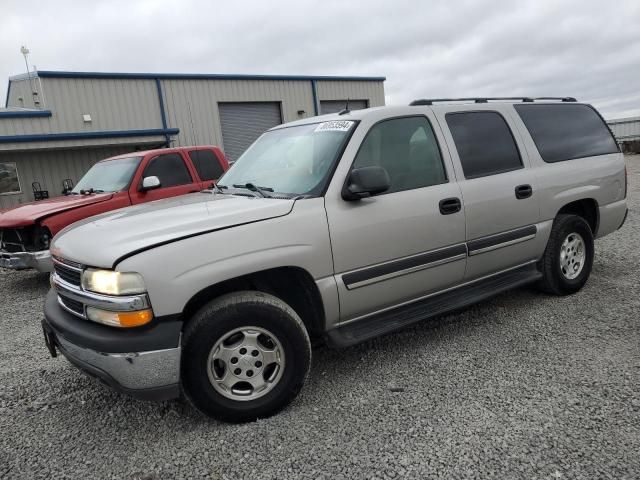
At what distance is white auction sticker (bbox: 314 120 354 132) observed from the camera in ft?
11.1

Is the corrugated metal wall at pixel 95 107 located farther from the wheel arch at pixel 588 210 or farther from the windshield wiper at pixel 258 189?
the wheel arch at pixel 588 210

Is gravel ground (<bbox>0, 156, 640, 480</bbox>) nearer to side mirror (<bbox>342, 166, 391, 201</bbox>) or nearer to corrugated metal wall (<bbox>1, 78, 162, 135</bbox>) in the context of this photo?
side mirror (<bbox>342, 166, 391, 201</bbox>)

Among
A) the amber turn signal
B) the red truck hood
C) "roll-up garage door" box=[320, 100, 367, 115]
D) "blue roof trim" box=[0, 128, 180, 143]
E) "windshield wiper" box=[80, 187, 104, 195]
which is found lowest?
the amber turn signal

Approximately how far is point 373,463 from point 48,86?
15831 millimetres

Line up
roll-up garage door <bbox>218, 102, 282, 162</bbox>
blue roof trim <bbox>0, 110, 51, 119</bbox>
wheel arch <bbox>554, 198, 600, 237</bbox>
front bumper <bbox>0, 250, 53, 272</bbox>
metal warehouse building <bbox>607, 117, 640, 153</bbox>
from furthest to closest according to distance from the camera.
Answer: metal warehouse building <bbox>607, 117, 640, 153</bbox> → roll-up garage door <bbox>218, 102, 282, 162</bbox> → blue roof trim <bbox>0, 110, 51, 119</bbox> → front bumper <bbox>0, 250, 53, 272</bbox> → wheel arch <bbox>554, 198, 600, 237</bbox>

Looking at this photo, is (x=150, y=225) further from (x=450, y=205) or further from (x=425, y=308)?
(x=450, y=205)

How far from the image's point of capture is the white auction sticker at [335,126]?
339 centimetres

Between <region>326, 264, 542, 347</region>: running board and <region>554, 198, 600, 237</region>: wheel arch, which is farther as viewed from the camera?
<region>554, 198, 600, 237</region>: wheel arch

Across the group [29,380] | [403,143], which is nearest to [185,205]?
[403,143]

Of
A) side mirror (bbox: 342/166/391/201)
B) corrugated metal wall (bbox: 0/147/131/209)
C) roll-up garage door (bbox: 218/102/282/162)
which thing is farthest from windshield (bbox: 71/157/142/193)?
roll-up garage door (bbox: 218/102/282/162)

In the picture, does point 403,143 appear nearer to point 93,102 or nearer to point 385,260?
point 385,260

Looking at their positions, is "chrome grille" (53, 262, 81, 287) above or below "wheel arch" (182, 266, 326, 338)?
above

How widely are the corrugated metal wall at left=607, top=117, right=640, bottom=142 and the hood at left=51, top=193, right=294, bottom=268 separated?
34.3m

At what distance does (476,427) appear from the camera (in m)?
2.63
